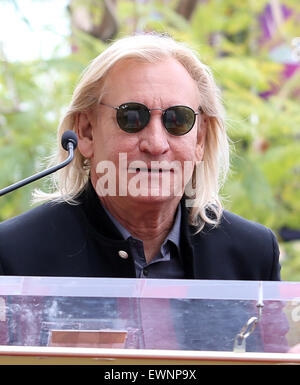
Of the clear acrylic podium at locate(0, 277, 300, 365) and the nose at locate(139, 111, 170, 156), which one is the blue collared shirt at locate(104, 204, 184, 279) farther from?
the clear acrylic podium at locate(0, 277, 300, 365)

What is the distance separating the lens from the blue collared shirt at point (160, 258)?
3314mm

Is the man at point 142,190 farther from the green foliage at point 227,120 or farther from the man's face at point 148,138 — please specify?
the green foliage at point 227,120

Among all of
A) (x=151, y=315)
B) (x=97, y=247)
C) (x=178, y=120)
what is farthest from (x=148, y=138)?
(x=151, y=315)

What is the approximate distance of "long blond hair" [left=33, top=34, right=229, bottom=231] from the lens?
10.9ft

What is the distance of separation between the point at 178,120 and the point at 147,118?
131 mm

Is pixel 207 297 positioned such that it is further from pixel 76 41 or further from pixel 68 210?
pixel 76 41

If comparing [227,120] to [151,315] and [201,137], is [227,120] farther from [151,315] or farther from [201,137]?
[151,315]

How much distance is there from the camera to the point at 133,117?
3.08 meters

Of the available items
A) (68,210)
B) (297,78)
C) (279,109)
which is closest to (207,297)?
(68,210)

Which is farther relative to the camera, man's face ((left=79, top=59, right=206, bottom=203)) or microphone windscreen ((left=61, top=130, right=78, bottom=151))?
man's face ((left=79, top=59, right=206, bottom=203))

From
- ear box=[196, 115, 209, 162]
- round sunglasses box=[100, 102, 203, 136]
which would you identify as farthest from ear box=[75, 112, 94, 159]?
ear box=[196, 115, 209, 162]

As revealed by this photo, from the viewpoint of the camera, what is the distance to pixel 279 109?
782 centimetres

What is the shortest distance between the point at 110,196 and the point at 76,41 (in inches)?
149

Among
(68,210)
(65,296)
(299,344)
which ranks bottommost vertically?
(299,344)
